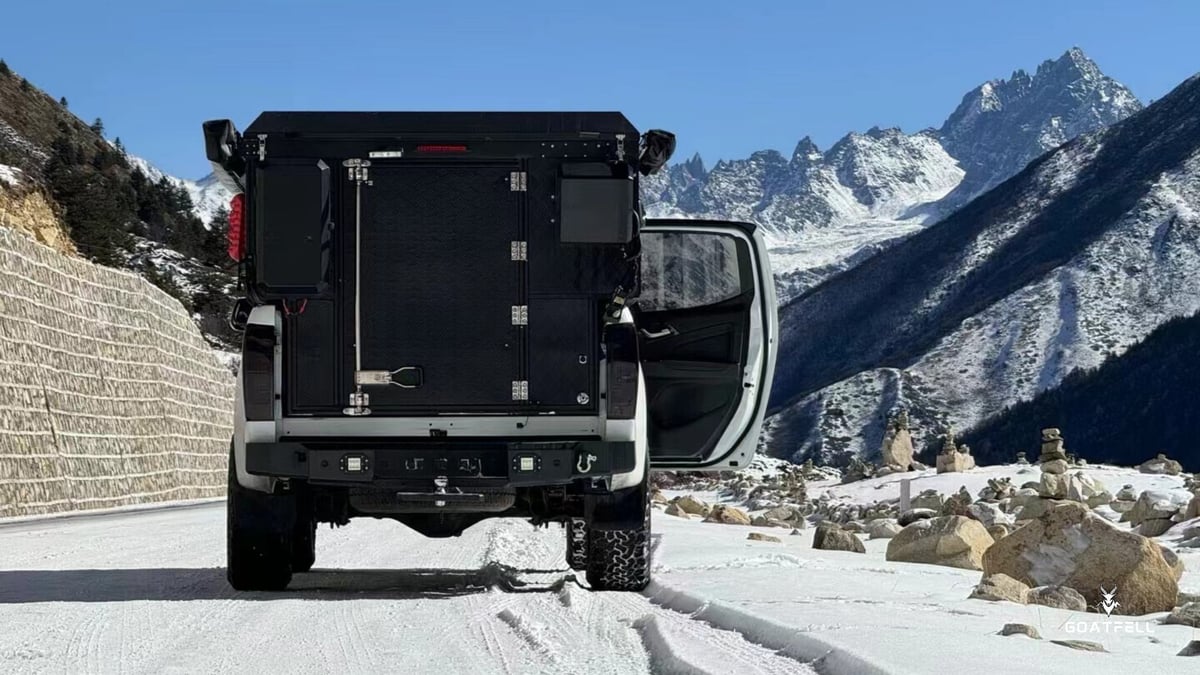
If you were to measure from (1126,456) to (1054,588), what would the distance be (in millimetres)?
139020

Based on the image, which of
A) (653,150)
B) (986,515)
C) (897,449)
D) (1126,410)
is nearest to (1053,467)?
(986,515)

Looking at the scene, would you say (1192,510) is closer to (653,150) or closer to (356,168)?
(653,150)

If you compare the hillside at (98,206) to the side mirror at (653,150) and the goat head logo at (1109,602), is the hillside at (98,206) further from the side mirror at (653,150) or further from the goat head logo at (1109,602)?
the goat head logo at (1109,602)

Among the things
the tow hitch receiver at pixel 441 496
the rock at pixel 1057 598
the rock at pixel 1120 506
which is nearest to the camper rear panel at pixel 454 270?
the tow hitch receiver at pixel 441 496

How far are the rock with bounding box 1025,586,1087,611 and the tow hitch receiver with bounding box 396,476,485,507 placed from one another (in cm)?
328

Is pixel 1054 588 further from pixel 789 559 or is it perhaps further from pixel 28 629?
pixel 28 629

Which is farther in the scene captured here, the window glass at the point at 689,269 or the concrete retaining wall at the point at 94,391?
the concrete retaining wall at the point at 94,391

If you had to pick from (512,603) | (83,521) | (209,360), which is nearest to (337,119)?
(512,603)

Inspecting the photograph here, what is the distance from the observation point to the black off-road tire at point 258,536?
30.3 ft

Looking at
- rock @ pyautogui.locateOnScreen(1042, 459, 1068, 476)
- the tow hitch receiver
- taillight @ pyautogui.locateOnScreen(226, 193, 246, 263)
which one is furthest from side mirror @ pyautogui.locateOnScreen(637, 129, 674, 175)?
rock @ pyautogui.locateOnScreen(1042, 459, 1068, 476)

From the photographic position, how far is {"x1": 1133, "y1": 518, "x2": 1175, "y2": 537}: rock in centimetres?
1962

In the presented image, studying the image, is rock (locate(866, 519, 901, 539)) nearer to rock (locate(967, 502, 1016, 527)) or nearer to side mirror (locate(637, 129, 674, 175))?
rock (locate(967, 502, 1016, 527))

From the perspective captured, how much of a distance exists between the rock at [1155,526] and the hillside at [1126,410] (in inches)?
4732

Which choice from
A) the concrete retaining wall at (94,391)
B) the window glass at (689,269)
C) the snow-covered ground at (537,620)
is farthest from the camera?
the concrete retaining wall at (94,391)
